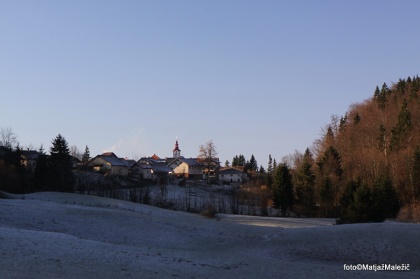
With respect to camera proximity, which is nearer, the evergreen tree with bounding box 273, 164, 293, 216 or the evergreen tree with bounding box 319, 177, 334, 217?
the evergreen tree with bounding box 273, 164, 293, 216

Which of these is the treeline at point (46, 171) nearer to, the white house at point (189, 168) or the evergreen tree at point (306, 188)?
the evergreen tree at point (306, 188)

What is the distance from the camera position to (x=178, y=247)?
2572 cm

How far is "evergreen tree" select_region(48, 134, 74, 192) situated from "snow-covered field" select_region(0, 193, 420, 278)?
4170cm

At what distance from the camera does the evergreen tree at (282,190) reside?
67.1 metres

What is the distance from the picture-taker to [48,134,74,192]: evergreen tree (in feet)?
241

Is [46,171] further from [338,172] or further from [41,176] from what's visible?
[338,172]

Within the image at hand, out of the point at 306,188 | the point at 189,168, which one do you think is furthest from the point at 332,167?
the point at 189,168

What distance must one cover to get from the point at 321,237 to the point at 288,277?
11199mm

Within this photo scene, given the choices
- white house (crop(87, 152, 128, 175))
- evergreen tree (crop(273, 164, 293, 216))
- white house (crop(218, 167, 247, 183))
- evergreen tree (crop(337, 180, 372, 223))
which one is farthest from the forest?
white house (crop(218, 167, 247, 183))

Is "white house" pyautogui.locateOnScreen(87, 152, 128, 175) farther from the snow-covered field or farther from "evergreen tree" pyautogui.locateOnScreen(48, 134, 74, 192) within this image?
the snow-covered field

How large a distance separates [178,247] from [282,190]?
142 ft

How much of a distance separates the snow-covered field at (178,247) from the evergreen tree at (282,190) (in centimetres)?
3486

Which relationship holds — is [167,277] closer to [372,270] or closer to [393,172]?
[372,270]

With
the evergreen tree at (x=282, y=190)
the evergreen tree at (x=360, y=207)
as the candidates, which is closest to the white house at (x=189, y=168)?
the evergreen tree at (x=282, y=190)
